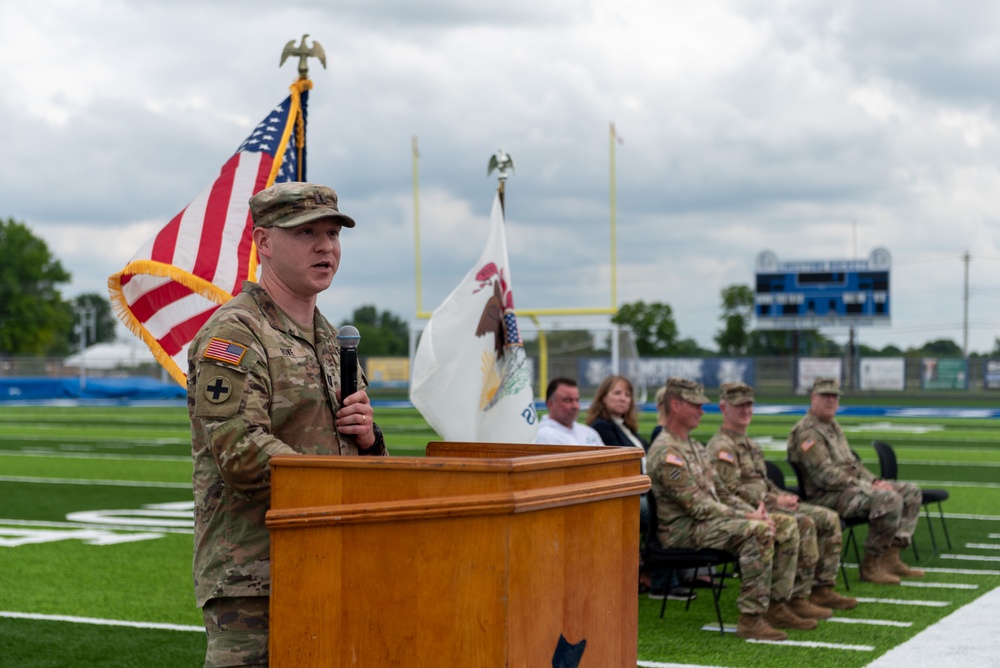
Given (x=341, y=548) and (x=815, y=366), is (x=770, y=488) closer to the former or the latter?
(x=341, y=548)

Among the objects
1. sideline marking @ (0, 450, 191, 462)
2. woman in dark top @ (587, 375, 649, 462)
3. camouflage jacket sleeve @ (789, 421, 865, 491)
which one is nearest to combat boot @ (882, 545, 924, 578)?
camouflage jacket sleeve @ (789, 421, 865, 491)

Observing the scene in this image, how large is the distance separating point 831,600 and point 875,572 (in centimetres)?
117

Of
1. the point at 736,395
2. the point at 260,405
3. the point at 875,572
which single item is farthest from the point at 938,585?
the point at 260,405

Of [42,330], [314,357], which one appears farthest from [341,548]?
[42,330]

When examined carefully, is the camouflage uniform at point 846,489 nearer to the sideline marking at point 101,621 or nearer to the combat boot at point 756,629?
the combat boot at point 756,629

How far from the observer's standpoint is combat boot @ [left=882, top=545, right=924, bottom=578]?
374 inches

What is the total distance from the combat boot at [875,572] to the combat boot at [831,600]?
39.1 inches

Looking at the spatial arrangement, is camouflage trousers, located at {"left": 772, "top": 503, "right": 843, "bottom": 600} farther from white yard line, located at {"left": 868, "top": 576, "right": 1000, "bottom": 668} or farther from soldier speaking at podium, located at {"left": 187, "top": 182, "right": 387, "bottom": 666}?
soldier speaking at podium, located at {"left": 187, "top": 182, "right": 387, "bottom": 666}

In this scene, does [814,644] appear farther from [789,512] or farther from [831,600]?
[789,512]

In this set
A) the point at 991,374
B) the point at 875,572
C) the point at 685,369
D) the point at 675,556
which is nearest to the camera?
the point at 675,556

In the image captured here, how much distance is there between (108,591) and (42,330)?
87.6 meters

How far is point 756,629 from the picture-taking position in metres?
7.39

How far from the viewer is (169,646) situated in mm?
6992

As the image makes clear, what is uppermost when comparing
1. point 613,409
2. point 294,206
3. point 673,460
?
point 294,206
